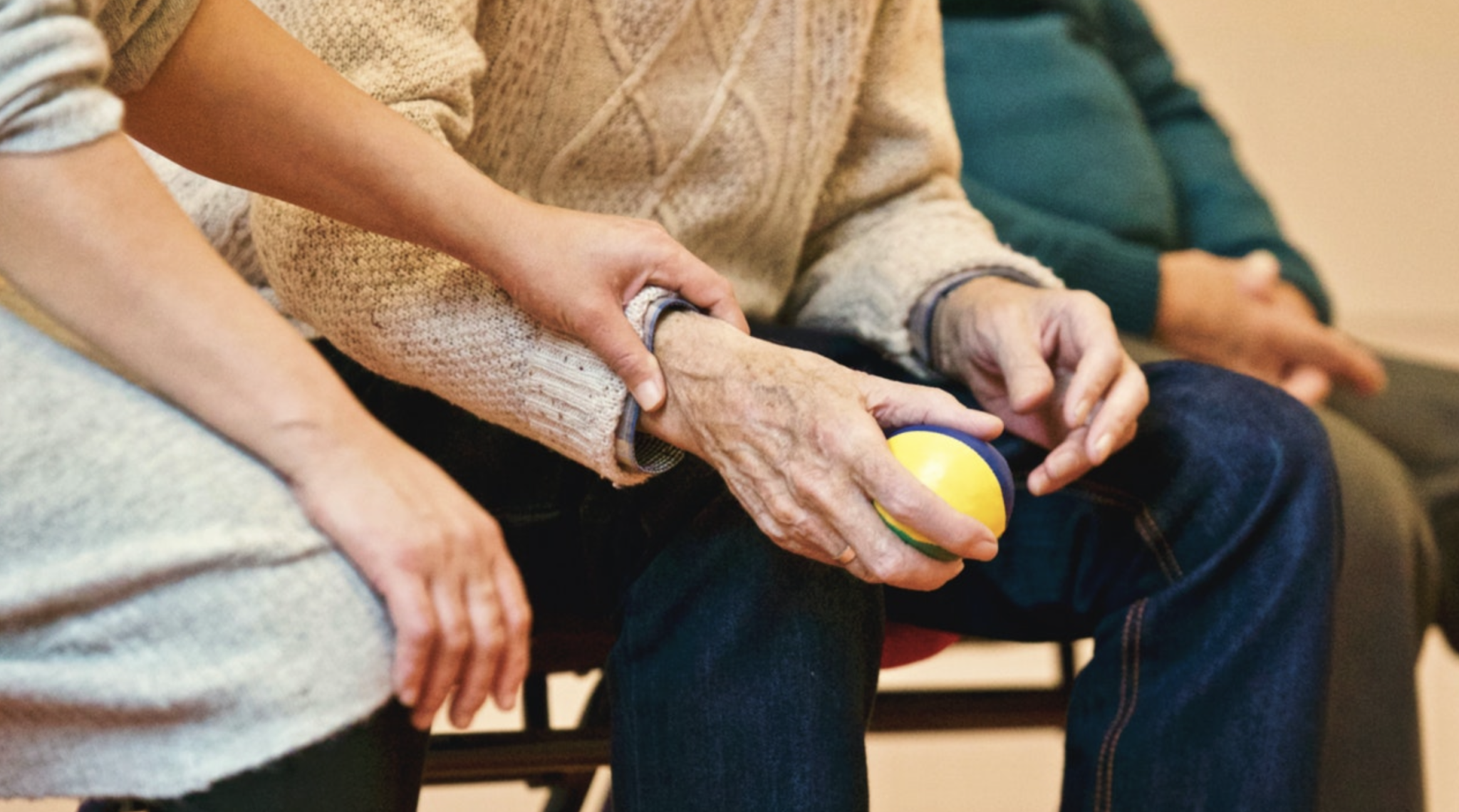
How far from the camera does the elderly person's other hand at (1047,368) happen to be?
0.72 m

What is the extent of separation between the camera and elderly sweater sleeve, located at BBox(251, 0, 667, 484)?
0.67 meters

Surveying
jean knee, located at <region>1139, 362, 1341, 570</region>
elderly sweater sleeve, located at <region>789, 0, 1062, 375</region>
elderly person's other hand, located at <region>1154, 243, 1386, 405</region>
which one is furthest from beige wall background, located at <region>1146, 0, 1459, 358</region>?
jean knee, located at <region>1139, 362, 1341, 570</region>

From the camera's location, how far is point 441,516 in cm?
50

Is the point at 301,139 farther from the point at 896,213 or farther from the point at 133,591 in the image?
the point at 896,213

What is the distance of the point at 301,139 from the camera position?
0.61m

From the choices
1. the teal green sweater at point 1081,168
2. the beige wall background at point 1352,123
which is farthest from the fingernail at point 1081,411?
the beige wall background at point 1352,123

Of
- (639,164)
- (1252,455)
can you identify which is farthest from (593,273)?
(1252,455)

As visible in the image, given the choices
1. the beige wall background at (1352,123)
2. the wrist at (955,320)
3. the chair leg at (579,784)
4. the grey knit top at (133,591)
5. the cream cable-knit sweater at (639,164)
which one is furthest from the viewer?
the beige wall background at (1352,123)

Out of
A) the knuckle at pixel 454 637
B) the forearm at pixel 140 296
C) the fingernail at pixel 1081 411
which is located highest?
the forearm at pixel 140 296

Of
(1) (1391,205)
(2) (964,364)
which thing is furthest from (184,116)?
(1) (1391,205)

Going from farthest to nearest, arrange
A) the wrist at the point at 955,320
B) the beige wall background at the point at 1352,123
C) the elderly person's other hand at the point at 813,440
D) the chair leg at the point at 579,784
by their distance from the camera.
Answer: the beige wall background at the point at 1352,123 < the chair leg at the point at 579,784 < the wrist at the point at 955,320 < the elderly person's other hand at the point at 813,440

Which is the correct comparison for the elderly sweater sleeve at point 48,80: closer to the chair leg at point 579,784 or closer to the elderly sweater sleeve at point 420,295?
the elderly sweater sleeve at point 420,295

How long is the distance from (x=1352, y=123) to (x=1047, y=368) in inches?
72.6

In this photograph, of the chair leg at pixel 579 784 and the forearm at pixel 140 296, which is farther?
the chair leg at pixel 579 784
